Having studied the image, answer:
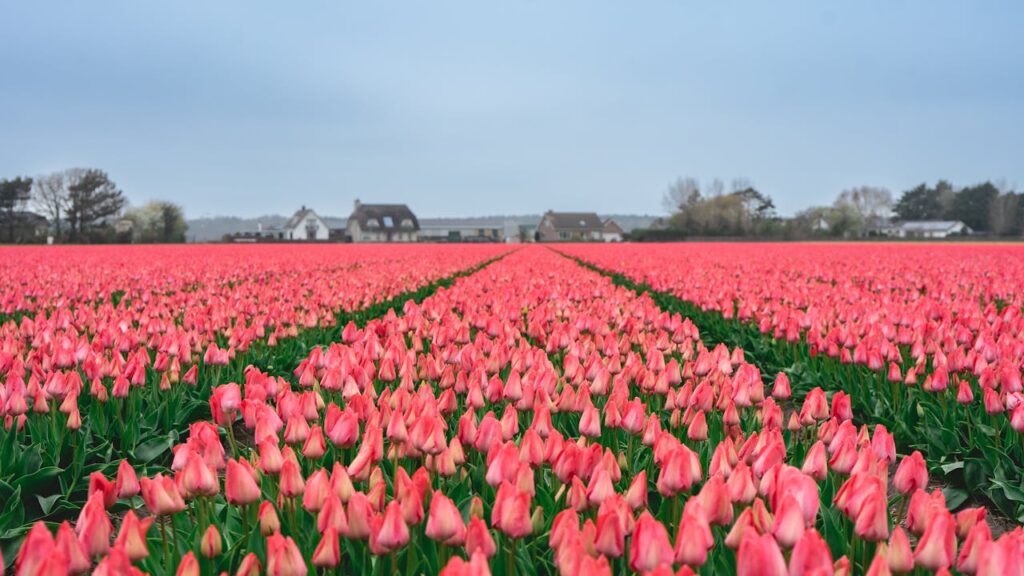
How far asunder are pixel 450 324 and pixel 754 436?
2.98 meters

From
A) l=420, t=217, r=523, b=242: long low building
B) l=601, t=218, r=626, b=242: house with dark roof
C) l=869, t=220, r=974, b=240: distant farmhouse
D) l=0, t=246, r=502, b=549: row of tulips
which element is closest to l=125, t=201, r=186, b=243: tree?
l=420, t=217, r=523, b=242: long low building

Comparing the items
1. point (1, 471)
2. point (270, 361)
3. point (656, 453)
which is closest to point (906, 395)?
point (656, 453)

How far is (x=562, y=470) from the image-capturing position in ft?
7.59

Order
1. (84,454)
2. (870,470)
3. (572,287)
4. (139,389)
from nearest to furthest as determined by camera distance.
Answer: (870,470), (84,454), (139,389), (572,287)

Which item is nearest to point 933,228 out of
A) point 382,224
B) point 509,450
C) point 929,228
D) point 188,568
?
point 929,228

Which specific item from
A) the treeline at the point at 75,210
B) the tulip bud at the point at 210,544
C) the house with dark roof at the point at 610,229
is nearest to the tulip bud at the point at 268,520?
the tulip bud at the point at 210,544

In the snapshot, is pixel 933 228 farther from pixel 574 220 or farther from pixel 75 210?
pixel 75 210

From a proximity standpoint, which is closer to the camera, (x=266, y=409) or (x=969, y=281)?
(x=266, y=409)

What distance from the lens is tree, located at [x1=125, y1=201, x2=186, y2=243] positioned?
72.8 meters

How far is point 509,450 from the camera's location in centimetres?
219

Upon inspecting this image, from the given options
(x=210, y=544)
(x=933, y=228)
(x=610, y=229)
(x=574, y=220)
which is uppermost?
(x=574, y=220)

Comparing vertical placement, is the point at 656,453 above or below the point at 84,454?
above

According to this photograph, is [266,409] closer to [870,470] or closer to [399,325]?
[870,470]

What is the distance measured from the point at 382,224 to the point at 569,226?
30077 mm
